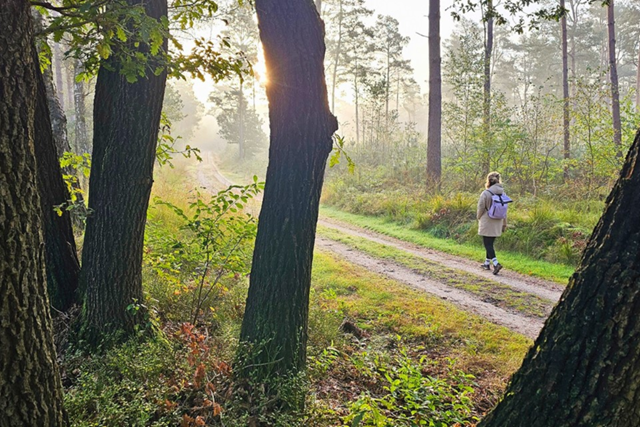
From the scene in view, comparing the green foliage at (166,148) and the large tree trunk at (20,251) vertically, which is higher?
the green foliage at (166,148)

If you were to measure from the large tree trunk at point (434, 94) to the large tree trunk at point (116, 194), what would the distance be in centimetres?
1119

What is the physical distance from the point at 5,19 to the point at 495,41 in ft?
A: 159

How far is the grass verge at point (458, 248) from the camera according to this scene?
737cm

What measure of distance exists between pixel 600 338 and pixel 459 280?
5623 millimetres

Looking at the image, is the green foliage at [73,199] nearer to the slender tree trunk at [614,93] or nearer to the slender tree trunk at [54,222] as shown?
the slender tree trunk at [54,222]

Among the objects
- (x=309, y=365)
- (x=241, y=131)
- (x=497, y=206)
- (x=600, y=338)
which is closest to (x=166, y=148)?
(x=309, y=365)

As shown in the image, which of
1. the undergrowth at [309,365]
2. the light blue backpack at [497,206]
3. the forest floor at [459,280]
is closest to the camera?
the undergrowth at [309,365]

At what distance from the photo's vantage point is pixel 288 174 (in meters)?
3.09

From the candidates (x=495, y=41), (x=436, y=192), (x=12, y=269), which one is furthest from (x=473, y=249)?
(x=495, y=41)

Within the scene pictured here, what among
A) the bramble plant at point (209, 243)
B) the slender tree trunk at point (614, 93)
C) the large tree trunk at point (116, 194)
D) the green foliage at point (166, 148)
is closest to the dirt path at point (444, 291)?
the bramble plant at point (209, 243)

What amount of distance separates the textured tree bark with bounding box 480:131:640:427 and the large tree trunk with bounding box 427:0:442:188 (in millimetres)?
11776

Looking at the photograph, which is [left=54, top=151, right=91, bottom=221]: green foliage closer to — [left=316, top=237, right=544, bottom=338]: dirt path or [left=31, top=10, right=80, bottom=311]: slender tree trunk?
[left=31, top=10, right=80, bottom=311]: slender tree trunk

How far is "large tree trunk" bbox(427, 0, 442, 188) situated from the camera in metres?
13.2

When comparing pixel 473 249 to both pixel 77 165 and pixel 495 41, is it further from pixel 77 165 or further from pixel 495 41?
pixel 495 41
